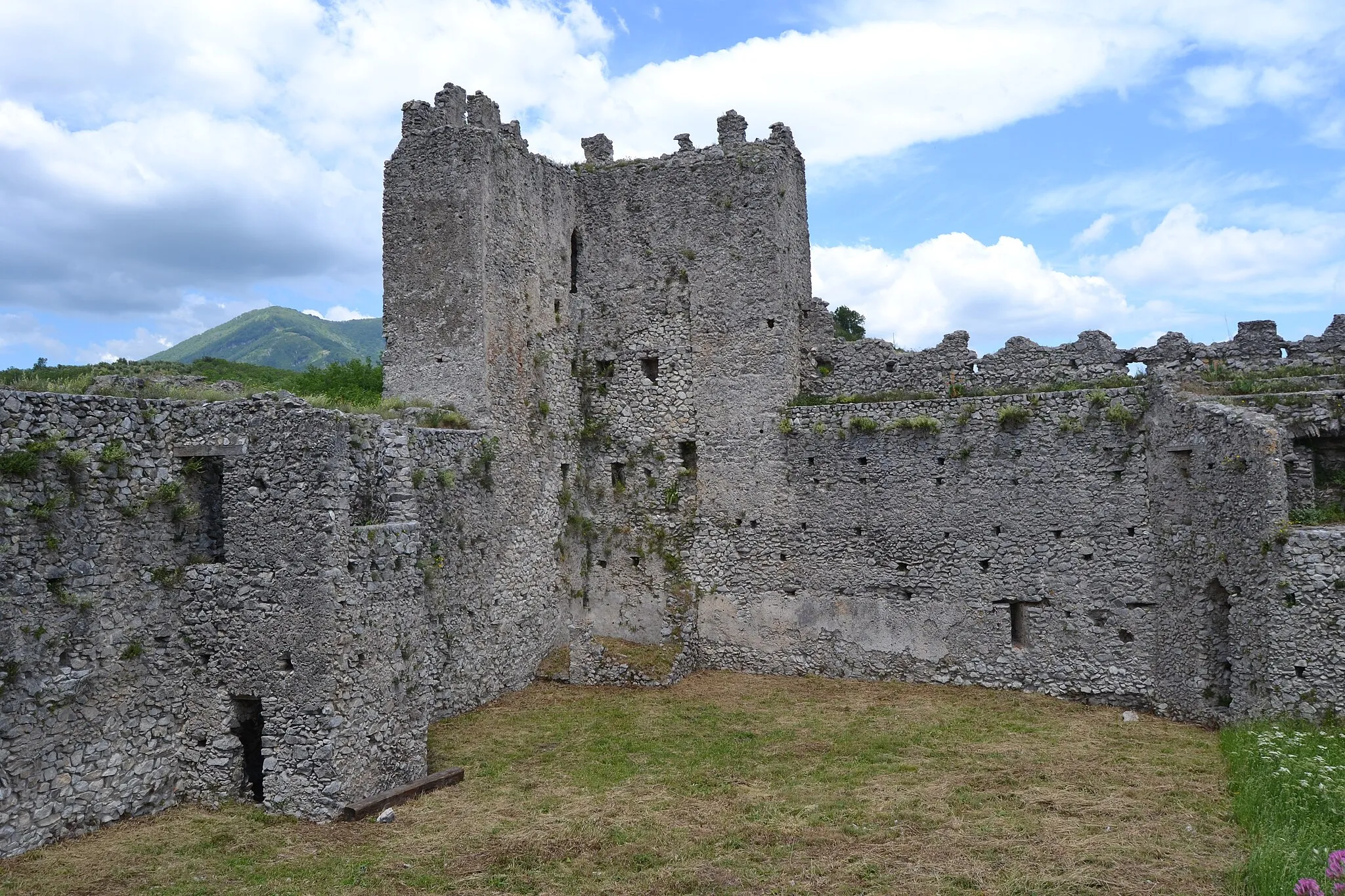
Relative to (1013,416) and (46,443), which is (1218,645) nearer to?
(1013,416)

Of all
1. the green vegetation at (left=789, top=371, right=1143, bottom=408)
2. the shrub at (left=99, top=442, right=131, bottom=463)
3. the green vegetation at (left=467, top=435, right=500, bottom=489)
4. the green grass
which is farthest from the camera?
the green vegetation at (left=789, top=371, right=1143, bottom=408)

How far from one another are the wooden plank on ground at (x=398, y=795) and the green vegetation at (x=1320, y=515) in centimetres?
1336

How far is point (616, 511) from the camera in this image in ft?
67.3

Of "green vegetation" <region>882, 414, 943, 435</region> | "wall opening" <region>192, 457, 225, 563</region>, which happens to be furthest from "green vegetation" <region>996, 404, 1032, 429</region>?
"wall opening" <region>192, 457, 225, 563</region>

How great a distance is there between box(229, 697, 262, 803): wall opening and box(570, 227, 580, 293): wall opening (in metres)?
11.9

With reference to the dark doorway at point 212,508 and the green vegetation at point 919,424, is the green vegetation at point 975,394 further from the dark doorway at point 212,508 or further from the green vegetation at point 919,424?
the dark doorway at point 212,508

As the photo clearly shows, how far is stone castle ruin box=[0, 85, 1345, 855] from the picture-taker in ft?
36.5

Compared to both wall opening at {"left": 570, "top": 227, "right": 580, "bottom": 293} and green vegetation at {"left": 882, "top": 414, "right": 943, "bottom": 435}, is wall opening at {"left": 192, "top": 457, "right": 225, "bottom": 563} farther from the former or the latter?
green vegetation at {"left": 882, "top": 414, "right": 943, "bottom": 435}

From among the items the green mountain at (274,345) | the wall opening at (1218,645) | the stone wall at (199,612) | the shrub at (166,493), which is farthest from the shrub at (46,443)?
the green mountain at (274,345)

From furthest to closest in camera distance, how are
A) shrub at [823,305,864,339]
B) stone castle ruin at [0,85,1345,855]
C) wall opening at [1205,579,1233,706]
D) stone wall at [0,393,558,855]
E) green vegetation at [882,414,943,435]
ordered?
shrub at [823,305,864,339] < green vegetation at [882,414,943,435] < wall opening at [1205,579,1233,706] < stone castle ruin at [0,85,1345,855] < stone wall at [0,393,558,855]

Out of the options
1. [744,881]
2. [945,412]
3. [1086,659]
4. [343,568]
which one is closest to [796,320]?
[945,412]

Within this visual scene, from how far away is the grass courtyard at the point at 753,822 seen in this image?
960 cm

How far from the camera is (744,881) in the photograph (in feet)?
31.7

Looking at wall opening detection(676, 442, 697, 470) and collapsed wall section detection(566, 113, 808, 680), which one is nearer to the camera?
collapsed wall section detection(566, 113, 808, 680)
